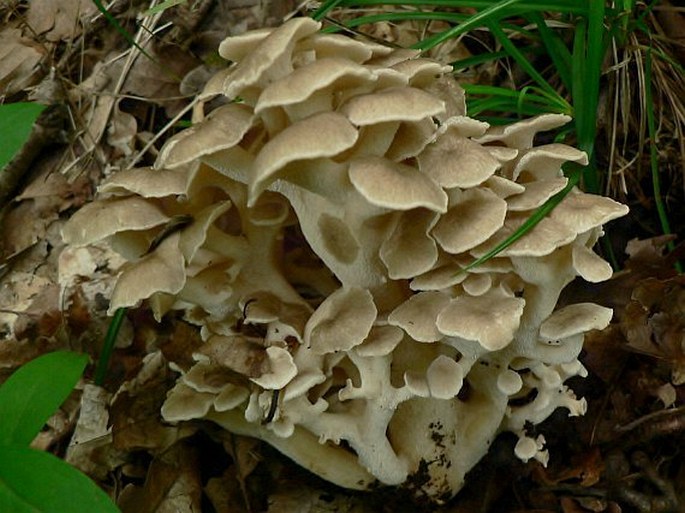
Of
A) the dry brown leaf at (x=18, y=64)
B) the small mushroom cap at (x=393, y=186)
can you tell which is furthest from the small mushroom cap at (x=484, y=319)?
the dry brown leaf at (x=18, y=64)

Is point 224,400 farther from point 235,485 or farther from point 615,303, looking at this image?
point 615,303

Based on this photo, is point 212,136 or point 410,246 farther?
point 410,246

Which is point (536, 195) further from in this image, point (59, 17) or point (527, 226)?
point (59, 17)

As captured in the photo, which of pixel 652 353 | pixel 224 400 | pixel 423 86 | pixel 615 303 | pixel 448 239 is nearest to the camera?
pixel 448 239

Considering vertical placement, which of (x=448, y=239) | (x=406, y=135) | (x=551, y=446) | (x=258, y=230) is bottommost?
(x=551, y=446)

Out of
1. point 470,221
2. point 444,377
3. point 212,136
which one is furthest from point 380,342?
point 212,136

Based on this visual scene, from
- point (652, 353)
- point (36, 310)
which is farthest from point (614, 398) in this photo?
point (36, 310)
